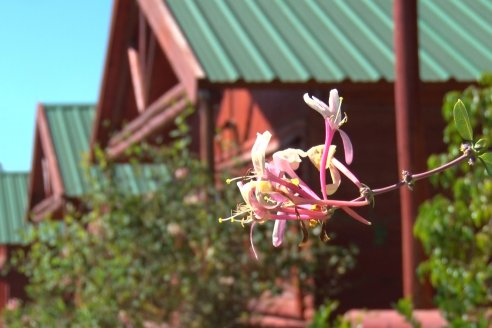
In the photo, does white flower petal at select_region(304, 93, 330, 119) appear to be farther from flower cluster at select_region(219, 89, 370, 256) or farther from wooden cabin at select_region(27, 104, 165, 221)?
wooden cabin at select_region(27, 104, 165, 221)

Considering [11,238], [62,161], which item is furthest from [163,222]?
[11,238]

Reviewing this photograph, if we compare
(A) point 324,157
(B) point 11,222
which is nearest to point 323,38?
(A) point 324,157

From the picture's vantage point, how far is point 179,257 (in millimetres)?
9023

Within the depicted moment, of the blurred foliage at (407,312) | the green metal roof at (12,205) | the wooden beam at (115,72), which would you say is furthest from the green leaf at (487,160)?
the green metal roof at (12,205)

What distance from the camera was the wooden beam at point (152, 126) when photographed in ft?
36.0

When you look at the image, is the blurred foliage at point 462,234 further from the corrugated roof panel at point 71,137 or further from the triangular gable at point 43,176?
the corrugated roof panel at point 71,137

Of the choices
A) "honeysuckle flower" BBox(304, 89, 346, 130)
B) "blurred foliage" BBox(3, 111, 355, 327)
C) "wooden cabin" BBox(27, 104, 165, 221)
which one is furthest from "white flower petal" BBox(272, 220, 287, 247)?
"wooden cabin" BBox(27, 104, 165, 221)

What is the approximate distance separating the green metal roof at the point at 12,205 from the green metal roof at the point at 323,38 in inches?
631

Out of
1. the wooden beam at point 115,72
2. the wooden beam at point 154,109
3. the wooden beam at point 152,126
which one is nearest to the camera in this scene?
the wooden beam at point 154,109

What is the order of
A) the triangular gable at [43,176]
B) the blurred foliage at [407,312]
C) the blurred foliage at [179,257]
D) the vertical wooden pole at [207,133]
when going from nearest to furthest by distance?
1. the blurred foliage at [407,312]
2. the blurred foliage at [179,257]
3. the vertical wooden pole at [207,133]
4. the triangular gable at [43,176]

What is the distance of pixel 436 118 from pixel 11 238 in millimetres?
17458

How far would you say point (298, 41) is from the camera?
10.3m

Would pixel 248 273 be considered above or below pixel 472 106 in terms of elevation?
below

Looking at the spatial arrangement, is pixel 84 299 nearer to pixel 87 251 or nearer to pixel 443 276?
pixel 87 251
